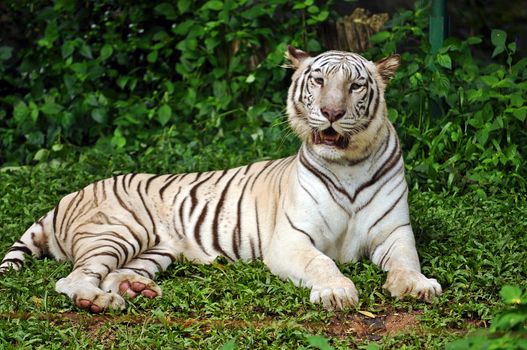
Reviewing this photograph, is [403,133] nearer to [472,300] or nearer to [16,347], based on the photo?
[472,300]

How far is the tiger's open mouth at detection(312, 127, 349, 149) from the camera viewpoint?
5.02 meters

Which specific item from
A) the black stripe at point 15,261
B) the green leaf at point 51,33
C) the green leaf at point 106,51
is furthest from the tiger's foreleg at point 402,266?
the green leaf at point 51,33

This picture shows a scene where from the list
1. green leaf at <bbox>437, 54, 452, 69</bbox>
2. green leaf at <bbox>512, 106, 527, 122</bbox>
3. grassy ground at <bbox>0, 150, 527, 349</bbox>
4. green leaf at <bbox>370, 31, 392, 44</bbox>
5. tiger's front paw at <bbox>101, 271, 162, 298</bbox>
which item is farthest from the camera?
green leaf at <bbox>370, 31, 392, 44</bbox>

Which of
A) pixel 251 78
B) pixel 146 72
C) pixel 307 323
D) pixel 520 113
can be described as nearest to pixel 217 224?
pixel 307 323

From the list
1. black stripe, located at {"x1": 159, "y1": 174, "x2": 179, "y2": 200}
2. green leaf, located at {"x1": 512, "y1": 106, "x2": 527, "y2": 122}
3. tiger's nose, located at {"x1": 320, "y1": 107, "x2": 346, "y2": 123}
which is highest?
tiger's nose, located at {"x1": 320, "y1": 107, "x2": 346, "y2": 123}

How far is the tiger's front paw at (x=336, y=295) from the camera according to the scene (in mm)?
4520

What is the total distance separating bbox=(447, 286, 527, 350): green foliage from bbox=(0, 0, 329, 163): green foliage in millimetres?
4390

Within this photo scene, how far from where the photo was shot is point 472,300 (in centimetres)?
463

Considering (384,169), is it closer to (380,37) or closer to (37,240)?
(37,240)

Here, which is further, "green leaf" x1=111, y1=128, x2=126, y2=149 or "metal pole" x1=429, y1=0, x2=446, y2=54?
"green leaf" x1=111, y1=128, x2=126, y2=149

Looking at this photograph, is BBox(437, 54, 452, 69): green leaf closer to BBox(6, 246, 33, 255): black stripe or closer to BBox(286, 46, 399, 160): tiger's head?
BBox(286, 46, 399, 160): tiger's head

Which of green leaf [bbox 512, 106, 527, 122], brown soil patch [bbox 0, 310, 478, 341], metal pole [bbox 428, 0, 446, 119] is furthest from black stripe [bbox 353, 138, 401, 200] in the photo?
metal pole [bbox 428, 0, 446, 119]

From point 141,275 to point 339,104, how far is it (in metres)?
1.29

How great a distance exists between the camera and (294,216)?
518 cm
